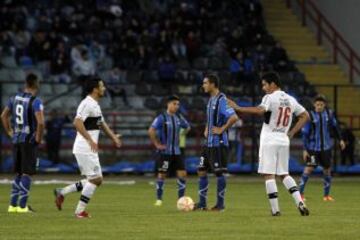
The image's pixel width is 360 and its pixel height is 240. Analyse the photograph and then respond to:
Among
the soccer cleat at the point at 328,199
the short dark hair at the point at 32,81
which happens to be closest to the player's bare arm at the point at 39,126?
the short dark hair at the point at 32,81

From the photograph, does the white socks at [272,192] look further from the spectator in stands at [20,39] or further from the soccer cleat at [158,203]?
the spectator in stands at [20,39]

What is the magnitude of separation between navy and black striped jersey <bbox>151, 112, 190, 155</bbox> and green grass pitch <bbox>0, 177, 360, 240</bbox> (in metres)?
1.16

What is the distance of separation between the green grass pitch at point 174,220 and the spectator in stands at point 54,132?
9933mm

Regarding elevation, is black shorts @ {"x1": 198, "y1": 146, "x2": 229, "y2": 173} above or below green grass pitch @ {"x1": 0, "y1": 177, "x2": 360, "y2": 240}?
above

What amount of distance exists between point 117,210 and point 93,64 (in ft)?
65.6

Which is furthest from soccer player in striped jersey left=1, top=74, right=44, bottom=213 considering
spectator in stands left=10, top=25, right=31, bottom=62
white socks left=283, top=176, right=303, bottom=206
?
spectator in stands left=10, top=25, right=31, bottom=62

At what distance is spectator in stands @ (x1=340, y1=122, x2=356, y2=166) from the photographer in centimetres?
3744

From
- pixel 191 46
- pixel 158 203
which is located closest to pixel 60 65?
pixel 191 46

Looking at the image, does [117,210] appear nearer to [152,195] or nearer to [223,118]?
[223,118]

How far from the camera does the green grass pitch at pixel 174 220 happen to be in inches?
592

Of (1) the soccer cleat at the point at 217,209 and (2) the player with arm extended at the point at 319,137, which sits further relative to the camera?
(2) the player with arm extended at the point at 319,137

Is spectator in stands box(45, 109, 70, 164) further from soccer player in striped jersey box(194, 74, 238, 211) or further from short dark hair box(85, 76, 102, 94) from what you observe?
short dark hair box(85, 76, 102, 94)

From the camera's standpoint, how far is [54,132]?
3650 cm

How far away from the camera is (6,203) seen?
22.7m
